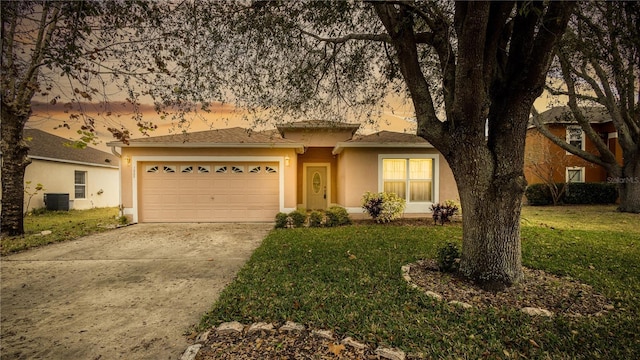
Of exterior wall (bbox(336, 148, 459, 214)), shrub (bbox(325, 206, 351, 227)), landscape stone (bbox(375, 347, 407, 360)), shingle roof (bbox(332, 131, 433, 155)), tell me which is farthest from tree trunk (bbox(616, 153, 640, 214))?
landscape stone (bbox(375, 347, 407, 360))

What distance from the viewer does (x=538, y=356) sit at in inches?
98.6

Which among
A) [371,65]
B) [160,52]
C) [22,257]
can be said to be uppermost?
[371,65]

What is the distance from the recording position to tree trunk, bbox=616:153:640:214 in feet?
39.0

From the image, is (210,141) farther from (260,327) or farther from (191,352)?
(191,352)

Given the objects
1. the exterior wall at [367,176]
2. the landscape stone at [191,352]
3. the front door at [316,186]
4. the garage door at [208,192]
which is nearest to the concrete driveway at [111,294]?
the landscape stone at [191,352]

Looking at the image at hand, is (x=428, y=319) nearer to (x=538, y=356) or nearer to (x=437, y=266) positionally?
(x=538, y=356)

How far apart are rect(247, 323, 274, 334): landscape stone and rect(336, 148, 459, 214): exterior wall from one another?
8.09m

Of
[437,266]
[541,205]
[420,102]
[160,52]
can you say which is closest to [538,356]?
[437,266]

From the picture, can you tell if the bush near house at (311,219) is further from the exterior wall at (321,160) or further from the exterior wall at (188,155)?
the exterior wall at (321,160)

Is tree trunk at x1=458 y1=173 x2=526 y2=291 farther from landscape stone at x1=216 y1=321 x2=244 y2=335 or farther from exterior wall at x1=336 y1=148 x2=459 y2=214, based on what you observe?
exterior wall at x1=336 y1=148 x2=459 y2=214

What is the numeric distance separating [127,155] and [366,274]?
410 inches

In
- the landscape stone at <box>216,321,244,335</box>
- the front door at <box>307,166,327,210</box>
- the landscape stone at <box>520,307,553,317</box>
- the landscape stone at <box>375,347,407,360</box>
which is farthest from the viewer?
the front door at <box>307,166,327,210</box>

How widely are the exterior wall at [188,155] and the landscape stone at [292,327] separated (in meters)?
8.04

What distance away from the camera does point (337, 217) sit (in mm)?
9875
